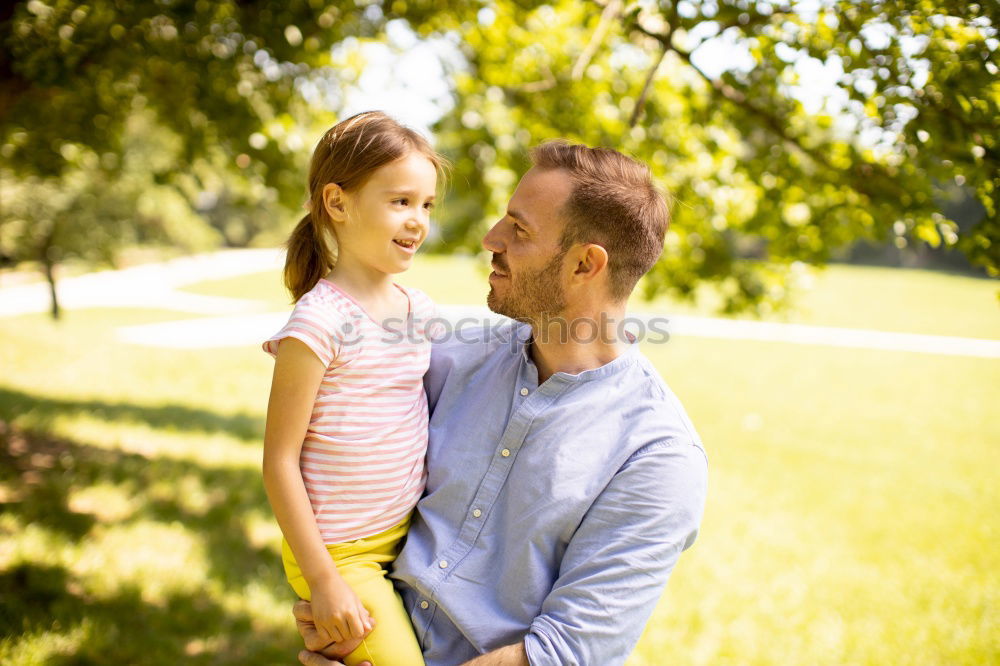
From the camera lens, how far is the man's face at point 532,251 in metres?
2.04

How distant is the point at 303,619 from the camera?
1.85m

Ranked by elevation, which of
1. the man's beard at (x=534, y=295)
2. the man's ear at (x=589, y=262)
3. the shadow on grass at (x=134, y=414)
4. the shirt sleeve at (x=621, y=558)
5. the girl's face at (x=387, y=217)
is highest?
the girl's face at (x=387, y=217)

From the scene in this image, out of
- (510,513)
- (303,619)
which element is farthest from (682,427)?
(303,619)

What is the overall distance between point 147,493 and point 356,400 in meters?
3.92

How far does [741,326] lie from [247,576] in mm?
16100

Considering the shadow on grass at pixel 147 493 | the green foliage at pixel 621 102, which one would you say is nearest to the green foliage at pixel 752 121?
the green foliage at pixel 621 102

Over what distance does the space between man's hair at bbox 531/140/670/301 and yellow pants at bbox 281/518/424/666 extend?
96cm

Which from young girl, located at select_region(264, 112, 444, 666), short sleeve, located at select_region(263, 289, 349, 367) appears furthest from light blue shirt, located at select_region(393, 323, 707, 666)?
short sleeve, located at select_region(263, 289, 349, 367)

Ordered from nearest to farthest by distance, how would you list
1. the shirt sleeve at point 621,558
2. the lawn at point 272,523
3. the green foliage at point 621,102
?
1. the shirt sleeve at point 621,558
2. the green foliage at point 621,102
3. the lawn at point 272,523

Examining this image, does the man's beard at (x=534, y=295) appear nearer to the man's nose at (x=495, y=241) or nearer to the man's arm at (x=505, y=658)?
the man's nose at (x=495, y=241)

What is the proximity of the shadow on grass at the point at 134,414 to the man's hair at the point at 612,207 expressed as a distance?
18.9 ft

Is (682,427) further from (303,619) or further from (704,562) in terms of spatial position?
(704,562)

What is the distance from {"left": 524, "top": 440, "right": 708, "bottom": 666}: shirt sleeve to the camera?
1663 millimetres

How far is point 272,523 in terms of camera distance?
5.14 meters
